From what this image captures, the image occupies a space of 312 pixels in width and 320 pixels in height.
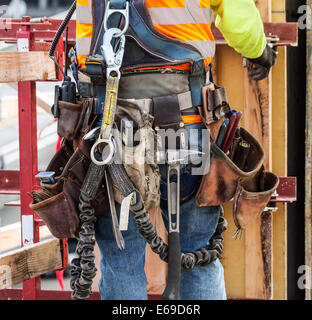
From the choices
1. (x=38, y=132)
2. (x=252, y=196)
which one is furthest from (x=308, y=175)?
(x=38, y=132)

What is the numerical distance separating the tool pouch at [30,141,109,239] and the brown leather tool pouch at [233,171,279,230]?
1.85ft

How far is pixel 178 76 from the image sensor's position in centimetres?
226

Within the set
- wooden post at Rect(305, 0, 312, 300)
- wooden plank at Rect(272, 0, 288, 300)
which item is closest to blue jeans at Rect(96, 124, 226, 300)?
wooden plank at Rect(272, 0, 288, 300)

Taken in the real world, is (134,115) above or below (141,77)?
below

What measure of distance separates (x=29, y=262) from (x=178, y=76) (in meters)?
1.31

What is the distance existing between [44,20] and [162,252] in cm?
163

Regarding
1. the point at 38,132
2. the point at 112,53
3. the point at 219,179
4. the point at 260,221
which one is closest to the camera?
the point at 112,53

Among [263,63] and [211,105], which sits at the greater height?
[263,63]

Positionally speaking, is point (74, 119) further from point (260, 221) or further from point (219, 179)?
point (260, 221)

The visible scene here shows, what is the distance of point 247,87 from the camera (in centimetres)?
339

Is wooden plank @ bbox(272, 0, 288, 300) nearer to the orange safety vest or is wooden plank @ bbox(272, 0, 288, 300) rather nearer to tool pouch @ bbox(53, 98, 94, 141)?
the orange safety vest

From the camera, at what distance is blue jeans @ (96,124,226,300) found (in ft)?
7.70

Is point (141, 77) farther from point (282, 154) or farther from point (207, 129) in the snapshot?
point (282, 154)
